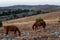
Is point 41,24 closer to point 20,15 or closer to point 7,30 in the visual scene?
point 7,30

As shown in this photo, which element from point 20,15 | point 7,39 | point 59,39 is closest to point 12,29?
point 7,39

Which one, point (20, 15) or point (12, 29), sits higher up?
point (12, 29)

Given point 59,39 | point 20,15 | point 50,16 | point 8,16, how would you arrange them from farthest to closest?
point 20,15, point 8,16, point 50,16, point 59,39

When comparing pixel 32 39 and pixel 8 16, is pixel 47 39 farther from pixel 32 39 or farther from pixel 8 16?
pixel 8 16

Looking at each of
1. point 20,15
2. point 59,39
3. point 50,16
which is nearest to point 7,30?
point 59,39

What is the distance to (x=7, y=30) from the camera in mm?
18516

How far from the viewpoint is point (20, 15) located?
8431cm

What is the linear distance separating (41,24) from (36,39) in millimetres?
9722


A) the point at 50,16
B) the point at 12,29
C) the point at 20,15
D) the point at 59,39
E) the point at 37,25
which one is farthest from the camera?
the point at 20,15

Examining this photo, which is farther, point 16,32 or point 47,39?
point 16,32

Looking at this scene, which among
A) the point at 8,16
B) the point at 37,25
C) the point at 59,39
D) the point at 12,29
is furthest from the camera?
the point at 8,16

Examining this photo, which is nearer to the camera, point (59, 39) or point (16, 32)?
point (59, 39)

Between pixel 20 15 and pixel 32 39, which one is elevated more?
pixel 32 39

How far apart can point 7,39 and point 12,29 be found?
165 inches
